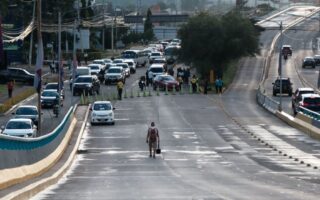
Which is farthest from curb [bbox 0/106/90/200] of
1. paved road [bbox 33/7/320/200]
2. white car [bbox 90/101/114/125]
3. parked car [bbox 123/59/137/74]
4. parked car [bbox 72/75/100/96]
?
parked car [bbox 123/59/137/74]

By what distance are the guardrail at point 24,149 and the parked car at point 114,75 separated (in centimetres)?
5182

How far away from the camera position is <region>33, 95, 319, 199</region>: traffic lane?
91.3ft

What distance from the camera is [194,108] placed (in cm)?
7550

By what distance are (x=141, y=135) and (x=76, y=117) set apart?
9.98 m

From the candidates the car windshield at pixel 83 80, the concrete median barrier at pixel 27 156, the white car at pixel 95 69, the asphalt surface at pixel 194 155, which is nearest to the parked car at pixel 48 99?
the asphalt surface at pixel 194 155

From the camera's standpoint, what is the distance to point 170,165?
139 feet

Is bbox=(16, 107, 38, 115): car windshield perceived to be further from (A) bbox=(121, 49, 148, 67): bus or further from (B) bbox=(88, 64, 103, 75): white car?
(A) bbox=(121, 49, 148, 67): bus

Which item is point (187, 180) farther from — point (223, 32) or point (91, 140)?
point (223, 32)

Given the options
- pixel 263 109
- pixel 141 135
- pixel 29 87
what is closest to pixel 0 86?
pixel 29 87

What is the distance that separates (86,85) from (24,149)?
5502cm

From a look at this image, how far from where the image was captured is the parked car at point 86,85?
86.2 m

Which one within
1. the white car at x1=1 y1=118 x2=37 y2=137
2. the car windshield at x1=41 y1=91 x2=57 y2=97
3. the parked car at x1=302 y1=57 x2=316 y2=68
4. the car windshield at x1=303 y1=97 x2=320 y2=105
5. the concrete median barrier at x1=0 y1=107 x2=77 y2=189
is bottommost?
the parked car at x1=302 y1=57 x2=316 y2=68

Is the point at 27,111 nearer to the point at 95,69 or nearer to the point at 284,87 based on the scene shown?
the point at 284,87

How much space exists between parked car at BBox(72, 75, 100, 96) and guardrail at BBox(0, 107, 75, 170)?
39482 mm
